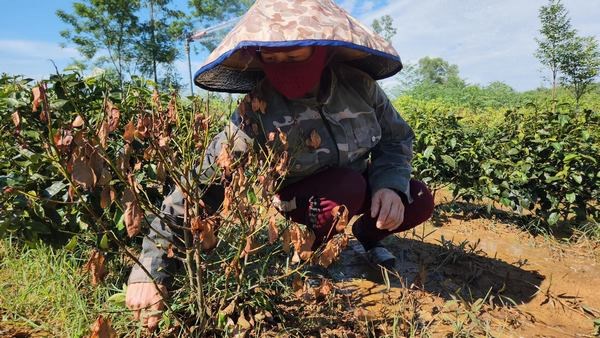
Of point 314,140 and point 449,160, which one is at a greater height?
→ point 314,140

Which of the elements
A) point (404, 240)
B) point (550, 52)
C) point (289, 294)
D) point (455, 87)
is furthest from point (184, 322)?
point (455, 87)

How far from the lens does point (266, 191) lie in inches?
44.4

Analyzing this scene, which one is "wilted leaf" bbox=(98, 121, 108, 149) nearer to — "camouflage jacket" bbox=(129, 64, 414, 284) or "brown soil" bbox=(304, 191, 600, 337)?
"camouflage jacket" bbox=(129, 64, 414, 284)

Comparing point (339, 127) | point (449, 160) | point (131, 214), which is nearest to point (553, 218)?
point (449, 160)

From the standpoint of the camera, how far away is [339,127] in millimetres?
1721

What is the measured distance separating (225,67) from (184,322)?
35.9 inches

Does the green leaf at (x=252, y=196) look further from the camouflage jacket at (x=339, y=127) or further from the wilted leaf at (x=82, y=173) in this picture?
the wilted leaf at (x=82, y=173)

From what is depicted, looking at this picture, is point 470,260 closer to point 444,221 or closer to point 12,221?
point 444,221

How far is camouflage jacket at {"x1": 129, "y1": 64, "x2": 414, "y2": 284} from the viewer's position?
1638 mm

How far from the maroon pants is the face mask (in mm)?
371

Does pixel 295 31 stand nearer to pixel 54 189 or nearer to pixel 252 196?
pixel 252 196

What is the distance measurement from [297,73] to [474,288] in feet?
4.10

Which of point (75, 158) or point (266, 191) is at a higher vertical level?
point (75, 158)

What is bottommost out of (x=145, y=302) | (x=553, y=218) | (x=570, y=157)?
(x=553, y=218)
